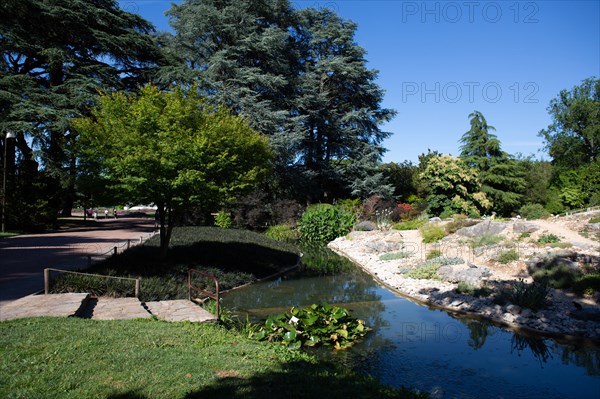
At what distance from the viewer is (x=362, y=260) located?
1605 cm

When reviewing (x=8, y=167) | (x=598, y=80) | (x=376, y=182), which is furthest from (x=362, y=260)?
(x=598, y=80)

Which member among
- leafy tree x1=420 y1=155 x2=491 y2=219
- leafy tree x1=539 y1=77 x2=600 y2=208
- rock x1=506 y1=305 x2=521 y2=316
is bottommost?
rock x1=506 y1=305 x2=521 y2=316

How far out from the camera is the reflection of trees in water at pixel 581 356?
19.9ft

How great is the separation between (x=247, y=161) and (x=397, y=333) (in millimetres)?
6647

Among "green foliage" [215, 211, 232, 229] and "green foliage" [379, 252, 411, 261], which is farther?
"green foliage" [215, 211, 232, 229]

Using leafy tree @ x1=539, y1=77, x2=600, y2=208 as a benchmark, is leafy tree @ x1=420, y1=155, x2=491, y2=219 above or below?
below

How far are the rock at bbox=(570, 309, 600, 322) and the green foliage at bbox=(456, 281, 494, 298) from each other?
1859 millimetres

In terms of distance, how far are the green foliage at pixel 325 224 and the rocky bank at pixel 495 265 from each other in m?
2.34

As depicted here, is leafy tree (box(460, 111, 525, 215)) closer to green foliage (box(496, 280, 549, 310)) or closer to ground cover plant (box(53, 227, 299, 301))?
ground cover plant (box(53, 227, 299, 301))

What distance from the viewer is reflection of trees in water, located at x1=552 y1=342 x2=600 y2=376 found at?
19.9 feet

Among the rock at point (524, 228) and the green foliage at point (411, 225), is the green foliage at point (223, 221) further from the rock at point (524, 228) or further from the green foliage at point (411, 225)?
the rock at point (524, 228)

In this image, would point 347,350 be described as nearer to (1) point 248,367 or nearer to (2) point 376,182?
(1) point 248,367

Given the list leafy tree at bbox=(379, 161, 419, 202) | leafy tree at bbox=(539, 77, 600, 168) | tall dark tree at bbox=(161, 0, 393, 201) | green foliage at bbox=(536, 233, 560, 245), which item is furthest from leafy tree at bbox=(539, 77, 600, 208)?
green foliage at bbox=(536, 233, 560, 245)

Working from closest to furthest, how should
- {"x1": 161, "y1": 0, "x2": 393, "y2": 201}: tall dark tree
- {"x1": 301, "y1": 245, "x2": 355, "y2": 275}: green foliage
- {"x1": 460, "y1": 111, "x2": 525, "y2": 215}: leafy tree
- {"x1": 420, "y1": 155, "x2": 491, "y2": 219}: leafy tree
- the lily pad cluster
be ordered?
the lily pad cluster < {"x1": 301, "y1": 245, "x2": 355, "y2": 275}: green foliage < {"x1": 420, "y1": 155, "x2": 491, "y2": 219}: leafy tree < {"x1": 161, "y1": 0, "x2": 393, "y2": 201}: tall dark tree < {"x1": 460, "y1": 111, "x2": 525, "y2": 215}: leafy tree
